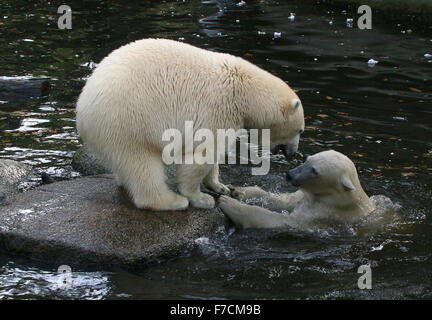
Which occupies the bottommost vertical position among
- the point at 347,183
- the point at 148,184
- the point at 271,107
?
the point at 347,183

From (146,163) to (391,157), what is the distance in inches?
129

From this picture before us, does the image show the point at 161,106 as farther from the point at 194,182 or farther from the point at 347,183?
the point at 347,183

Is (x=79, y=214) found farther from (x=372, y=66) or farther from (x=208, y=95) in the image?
(x=372, y=66)

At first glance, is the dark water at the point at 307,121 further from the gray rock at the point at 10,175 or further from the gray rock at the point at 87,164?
the gray rock at the point at 10,175

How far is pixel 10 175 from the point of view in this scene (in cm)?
689

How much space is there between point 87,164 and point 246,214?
2020 mm

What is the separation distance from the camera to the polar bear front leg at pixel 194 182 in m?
5.71

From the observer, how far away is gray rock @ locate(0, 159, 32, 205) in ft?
21.7

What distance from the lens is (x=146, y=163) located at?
5.55 m

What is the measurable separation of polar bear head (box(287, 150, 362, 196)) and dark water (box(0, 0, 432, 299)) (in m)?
0.37

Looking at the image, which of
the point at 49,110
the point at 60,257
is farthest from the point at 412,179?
the point at 49,110

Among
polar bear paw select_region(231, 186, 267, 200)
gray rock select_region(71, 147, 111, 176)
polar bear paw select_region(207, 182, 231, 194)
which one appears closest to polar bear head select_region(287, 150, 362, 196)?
polar bear paw select_region(231, 186, 267, 200)

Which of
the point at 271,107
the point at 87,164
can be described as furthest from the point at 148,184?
the point at 87,164

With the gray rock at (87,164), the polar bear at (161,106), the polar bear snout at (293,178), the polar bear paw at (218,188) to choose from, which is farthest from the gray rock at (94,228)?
the gray rock at (87,164)
